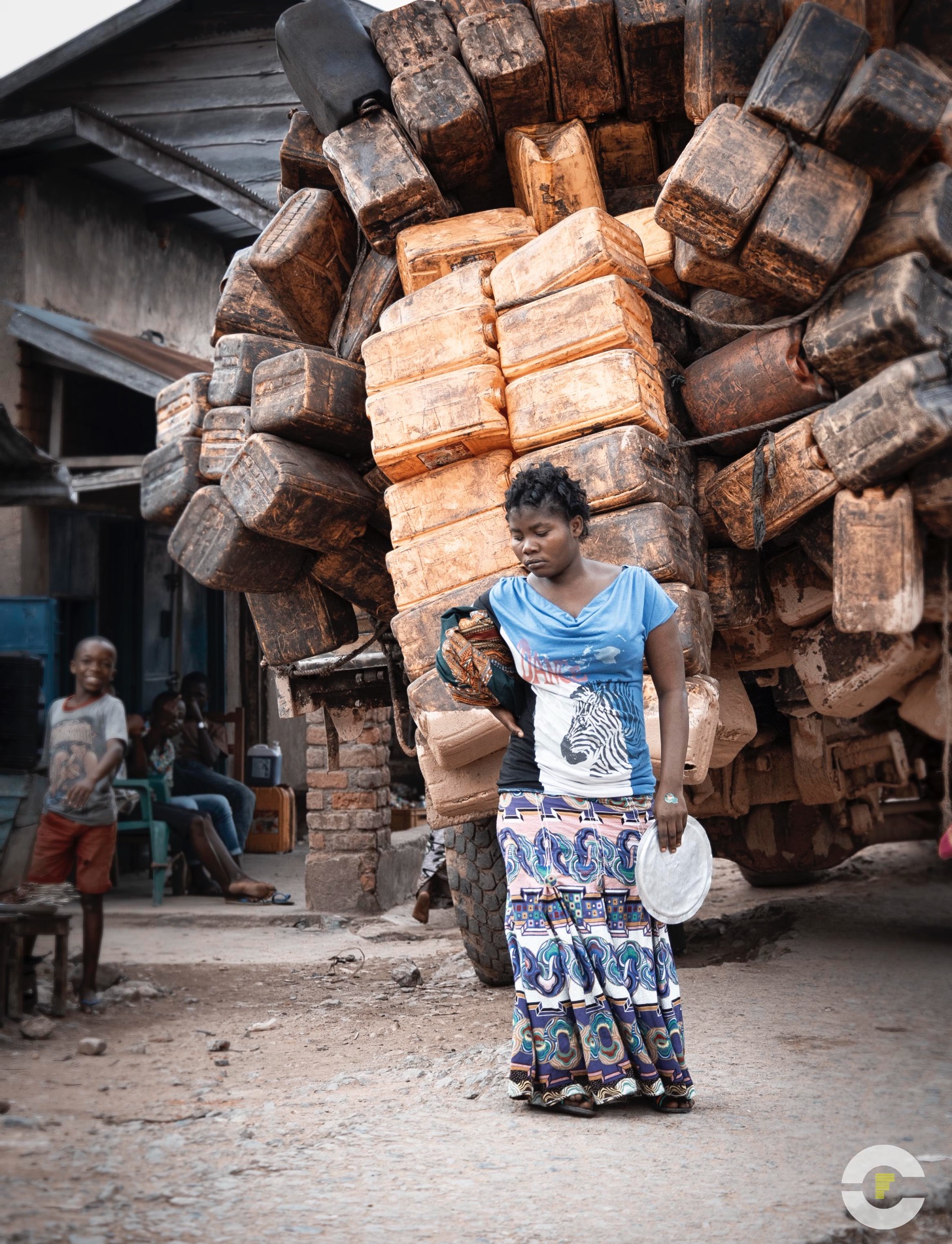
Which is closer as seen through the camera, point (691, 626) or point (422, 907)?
point (691, 626)

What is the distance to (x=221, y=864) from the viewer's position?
7805mm

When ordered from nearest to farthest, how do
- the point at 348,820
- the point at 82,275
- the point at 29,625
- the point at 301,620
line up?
the point at 301,620 → the point at 29,625 → the point at 348,820 → the point at 82,275

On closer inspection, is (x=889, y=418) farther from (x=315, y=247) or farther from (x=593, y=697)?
(x=315, y=247)

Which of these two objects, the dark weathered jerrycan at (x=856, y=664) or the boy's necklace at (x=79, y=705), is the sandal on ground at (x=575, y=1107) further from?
the boy's necklace at (x=79, y=705)

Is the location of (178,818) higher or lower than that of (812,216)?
lower

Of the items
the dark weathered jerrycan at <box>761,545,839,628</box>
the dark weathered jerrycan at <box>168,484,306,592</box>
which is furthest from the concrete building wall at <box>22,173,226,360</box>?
the dark weathered jerrycan at <box>761,545,839,628</box>

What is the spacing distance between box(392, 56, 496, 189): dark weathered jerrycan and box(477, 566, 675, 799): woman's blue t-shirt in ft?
5.75

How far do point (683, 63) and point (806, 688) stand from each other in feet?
6.63

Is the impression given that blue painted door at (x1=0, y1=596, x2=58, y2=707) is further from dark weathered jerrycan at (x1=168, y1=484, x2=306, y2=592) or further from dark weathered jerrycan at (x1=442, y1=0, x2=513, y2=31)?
dark weathered jerrycan at (x1=442, y1=0, x2=513, y2=31)

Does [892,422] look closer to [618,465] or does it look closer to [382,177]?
[618,465]

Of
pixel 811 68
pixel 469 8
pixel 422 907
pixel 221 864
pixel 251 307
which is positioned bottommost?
pixel 422 907

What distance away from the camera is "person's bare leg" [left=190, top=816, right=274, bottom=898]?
7656 mm

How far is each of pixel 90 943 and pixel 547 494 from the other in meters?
3.01

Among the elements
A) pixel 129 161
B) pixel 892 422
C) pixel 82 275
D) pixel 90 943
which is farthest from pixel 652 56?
pixel 82 275
